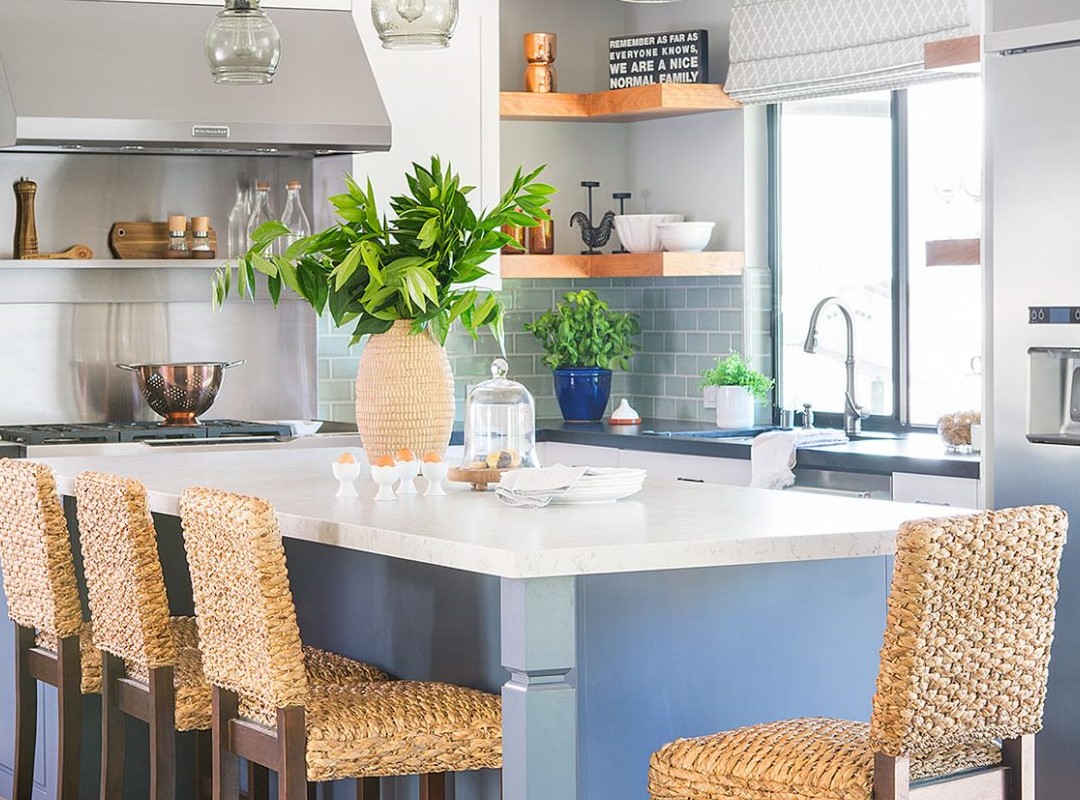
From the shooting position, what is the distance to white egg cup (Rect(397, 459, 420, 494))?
11.5 ft

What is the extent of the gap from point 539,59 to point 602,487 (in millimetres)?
3543

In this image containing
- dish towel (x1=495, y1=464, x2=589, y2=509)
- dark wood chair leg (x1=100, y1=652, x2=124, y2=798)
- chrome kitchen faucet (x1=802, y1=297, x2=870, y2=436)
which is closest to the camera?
dish towel (x1=495, y1=464, x2=589, y2=509)

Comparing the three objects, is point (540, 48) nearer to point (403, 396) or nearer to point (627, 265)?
point (627, 265)

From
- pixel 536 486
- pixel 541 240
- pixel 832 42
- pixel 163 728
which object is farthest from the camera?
pixel 541 240

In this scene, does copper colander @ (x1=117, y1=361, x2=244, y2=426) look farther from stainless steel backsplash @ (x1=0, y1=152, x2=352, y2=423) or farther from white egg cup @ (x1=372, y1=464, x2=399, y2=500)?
white egg cup @ (x1=372, y1=464, x2=399, y2=500)

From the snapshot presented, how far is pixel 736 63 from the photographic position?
6.15 metres

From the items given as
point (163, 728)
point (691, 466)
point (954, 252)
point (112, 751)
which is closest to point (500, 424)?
point (163, 728)

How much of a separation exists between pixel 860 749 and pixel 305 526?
3.48 ft

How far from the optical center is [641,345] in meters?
6.88

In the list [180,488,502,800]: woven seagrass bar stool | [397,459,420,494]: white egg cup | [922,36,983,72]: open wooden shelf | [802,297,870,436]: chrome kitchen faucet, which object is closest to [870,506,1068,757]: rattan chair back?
[180,488,502,800]: woven seagrass bar stool

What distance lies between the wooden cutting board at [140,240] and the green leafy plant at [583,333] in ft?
4.26

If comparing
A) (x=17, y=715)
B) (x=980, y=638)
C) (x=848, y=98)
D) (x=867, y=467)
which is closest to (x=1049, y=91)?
(x=867, y=467)

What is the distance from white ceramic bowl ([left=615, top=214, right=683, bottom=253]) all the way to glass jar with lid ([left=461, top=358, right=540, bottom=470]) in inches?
111

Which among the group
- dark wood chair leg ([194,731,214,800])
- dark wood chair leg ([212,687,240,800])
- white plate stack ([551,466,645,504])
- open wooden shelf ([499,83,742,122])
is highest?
open wooden shelf ([499,83,742,122])
